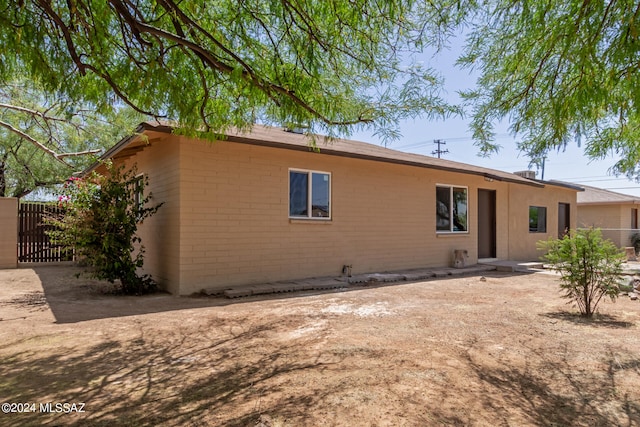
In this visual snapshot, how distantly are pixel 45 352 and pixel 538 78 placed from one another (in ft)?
18.5

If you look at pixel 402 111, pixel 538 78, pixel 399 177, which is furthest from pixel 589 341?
pixel 399 177

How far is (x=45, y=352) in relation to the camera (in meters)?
3.99

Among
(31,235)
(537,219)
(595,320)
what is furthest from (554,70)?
(31,235)

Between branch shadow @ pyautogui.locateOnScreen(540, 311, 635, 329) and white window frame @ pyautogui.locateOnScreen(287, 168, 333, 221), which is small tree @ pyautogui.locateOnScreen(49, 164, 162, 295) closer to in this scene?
white window frame @ pyautogui.locateOnScreen(287, 168, 333, 221)

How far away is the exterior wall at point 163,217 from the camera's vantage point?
24.1 ft

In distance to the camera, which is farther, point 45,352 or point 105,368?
point 45,352

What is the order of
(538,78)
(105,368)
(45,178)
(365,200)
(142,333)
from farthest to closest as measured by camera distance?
1. (45,178)
2. (365,200)
3. (142,333)
4. (538,78)
5. (105,368)

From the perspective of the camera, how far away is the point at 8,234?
460 inches

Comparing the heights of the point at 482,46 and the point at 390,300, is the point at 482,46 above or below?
above

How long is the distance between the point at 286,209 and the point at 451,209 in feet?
19.1

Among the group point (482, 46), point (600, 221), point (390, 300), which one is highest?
point (482, 46)

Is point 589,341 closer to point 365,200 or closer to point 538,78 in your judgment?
point 538,78

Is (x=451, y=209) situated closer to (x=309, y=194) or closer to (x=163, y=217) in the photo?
(x=309, y=194)

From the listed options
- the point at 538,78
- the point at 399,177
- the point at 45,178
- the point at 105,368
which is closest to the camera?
the point at 105,368
